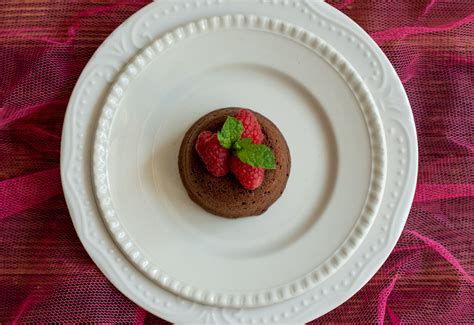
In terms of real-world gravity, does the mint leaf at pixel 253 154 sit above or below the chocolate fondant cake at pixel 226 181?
above

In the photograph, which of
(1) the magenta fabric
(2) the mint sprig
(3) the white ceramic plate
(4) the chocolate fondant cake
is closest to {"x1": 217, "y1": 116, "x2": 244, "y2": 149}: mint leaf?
(2) the mint sprig

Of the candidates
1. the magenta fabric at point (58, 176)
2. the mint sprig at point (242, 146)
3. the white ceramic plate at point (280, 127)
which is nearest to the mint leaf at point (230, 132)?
the mint sprig at point (242, 146)

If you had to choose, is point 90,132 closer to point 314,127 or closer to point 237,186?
point 237,186

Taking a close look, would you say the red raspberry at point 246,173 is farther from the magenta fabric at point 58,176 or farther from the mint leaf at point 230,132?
the magenta fabric at point 58,176

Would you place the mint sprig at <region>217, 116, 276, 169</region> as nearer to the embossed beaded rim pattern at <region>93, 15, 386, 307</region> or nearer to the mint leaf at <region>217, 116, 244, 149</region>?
the mint leaf at <region>217, 116, 244, 149</region>

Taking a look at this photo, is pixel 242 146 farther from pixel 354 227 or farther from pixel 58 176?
pixel 58 176

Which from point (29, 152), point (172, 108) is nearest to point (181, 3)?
Answer: point (172, 108)

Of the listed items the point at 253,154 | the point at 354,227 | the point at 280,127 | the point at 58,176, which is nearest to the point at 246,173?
the point at 253,154
